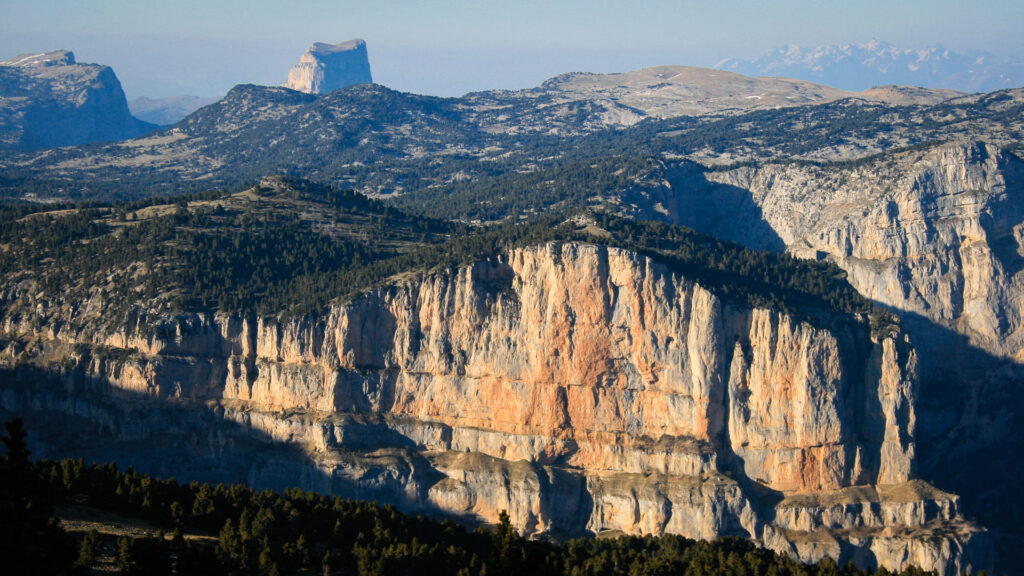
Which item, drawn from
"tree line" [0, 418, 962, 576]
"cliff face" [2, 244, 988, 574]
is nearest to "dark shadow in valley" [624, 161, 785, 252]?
"cliff face" [2, 244, 988, 574]

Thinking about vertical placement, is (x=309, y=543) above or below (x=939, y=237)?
below

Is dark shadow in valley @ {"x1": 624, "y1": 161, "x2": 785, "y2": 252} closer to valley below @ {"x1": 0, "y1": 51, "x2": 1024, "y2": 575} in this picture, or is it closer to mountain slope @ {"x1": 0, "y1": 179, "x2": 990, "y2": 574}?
valley below @ {"x1": 0, "y1": 51, "x2": 1024, "y2": 575}

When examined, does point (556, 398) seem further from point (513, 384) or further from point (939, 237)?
point (939, 237)

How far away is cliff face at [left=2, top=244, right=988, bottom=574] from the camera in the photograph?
100750 mm

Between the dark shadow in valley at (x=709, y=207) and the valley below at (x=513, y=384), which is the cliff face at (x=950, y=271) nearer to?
the valley below at (x=513, y=384)

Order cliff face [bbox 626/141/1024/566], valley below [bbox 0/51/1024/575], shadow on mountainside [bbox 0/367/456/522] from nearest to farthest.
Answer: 1. valley below [bbox 0/51/1024/575]
2. shadow on mountainside [bbox 0/367/456/522]
3. cliff face [bbox 626/141/1024/566]

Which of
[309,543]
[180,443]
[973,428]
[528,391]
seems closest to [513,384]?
[528,391]

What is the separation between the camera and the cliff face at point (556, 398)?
101 meters

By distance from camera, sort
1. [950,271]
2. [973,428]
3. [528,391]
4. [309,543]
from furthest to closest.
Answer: [950,271], [973,428], [528,391], [309,543]

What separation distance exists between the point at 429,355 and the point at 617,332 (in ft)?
61.0

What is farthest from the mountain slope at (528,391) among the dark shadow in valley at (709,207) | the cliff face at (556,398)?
the dark shadow in valley at (709,207)

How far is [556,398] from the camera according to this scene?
106 metres

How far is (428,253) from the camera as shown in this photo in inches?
4611

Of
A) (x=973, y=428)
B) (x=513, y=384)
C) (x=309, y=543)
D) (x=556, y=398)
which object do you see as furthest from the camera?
(x=973, y=428)
